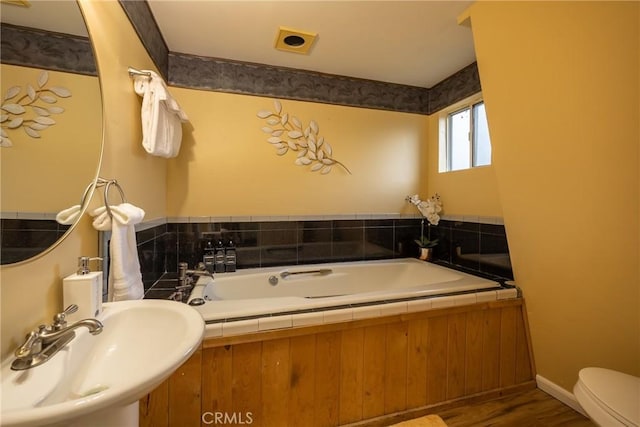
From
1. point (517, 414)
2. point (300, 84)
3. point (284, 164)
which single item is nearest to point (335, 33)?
point (300, 84)

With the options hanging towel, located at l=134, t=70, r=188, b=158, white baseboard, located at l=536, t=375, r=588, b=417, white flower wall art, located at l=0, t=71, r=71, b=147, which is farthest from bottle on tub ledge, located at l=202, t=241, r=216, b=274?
white baseboard, located at l=536, t=375, r=588, b=417

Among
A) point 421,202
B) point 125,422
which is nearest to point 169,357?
point 125,422

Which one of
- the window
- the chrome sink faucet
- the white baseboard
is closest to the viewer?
the chrome sink faucet

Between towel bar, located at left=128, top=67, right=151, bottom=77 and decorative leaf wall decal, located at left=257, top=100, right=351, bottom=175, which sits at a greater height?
towel bar, located at left=128, top=67, right=151, bottom=77

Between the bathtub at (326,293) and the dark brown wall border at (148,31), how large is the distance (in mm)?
1473

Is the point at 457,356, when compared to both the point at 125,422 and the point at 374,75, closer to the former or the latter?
the point at 125,422

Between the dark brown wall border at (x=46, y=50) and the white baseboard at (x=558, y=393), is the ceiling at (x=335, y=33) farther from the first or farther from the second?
the white baseboard at (x=558, y=393)

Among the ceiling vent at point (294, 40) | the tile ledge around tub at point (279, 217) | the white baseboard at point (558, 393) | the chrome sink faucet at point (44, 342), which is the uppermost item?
the ceiling vent at point (294, 40)

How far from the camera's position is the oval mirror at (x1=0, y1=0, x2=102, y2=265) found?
0.75 m

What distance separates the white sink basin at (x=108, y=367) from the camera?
0.54 m

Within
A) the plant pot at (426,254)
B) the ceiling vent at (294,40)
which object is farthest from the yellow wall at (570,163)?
the ceiling vent at (294,40)

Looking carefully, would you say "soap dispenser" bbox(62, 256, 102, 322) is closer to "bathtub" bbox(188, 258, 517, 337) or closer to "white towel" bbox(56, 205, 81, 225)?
"white towel" bbox(56, 205, 81, 225)

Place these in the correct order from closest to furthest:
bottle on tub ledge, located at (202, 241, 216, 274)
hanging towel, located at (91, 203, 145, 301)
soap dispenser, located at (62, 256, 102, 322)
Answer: soap dispenser, located at (62, 256, 102, 322), hanging towel, located at (91, 203, 145, 301), bottle on tub ledge, located at (202, 241, 216, 274)

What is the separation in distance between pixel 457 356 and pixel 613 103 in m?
1.47
